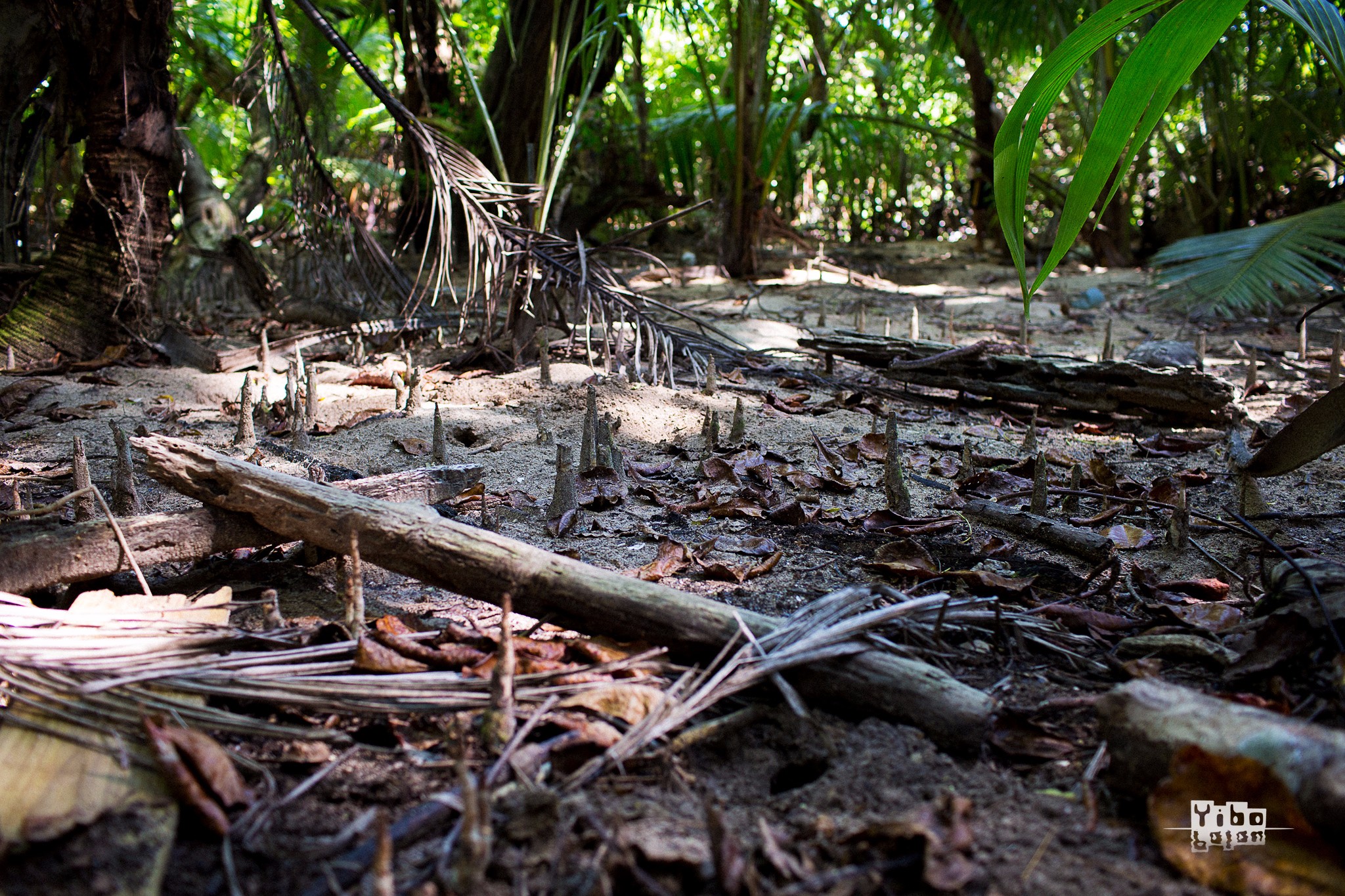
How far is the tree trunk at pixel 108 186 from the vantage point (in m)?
3.93

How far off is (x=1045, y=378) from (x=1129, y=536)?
1640 millimetres

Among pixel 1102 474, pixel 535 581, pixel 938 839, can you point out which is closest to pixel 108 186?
pixel 535 581

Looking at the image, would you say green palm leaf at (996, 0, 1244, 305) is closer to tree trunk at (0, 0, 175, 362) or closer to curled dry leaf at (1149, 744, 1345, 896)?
curled dry leaf at (1149, 744, 1345, 896)

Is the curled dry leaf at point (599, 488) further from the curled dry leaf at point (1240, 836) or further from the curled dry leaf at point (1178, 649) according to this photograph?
the curled dry leaf at point (1240, 836)

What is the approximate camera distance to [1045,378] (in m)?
3.80

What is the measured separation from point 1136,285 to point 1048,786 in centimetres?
703

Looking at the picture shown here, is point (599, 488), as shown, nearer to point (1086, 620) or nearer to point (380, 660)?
point (380, 660)

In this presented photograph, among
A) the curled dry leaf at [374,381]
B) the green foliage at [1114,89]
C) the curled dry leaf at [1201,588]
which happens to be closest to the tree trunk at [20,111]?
the curled dry leaf at [374,381]

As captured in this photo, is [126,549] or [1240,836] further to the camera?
[126,549]

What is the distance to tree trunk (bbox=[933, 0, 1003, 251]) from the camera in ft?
24.8

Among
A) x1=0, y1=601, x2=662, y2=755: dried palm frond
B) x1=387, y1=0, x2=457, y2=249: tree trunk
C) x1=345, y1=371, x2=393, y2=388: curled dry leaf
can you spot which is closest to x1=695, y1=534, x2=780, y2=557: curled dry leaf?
x1=0, y1=601, x2=662, y2=755: dried palm frond

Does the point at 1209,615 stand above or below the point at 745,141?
below

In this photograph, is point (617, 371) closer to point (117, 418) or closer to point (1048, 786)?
point (117, 418)

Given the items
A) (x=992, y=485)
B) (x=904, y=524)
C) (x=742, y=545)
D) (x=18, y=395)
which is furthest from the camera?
(x=18, y=395)
